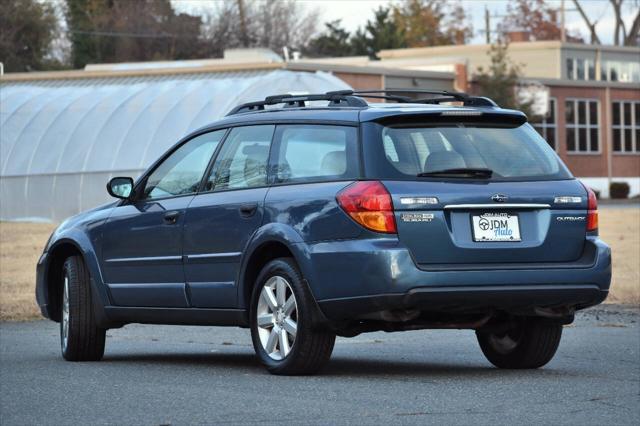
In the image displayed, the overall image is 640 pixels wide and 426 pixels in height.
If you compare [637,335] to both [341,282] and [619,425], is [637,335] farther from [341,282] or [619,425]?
[619,425]

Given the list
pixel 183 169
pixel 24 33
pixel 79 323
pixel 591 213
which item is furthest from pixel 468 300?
pixel 24 33

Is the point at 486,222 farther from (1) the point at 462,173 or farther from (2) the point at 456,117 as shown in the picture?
(2) the point at 456,117

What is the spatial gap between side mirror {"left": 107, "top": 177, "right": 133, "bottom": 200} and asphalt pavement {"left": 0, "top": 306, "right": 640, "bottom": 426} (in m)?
1.24

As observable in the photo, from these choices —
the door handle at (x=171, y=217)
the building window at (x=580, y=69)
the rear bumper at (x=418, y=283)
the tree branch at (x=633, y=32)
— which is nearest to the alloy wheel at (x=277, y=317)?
the rear bumper at (x=418, y=283)

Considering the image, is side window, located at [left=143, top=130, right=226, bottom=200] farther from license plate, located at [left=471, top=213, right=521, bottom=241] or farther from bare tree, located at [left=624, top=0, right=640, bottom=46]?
bare tree, located at [left=624, top=0, right=640, bottom=46]

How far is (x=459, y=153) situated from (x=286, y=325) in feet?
5.03

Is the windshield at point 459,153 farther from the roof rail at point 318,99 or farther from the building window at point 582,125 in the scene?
the building window at point 582,125

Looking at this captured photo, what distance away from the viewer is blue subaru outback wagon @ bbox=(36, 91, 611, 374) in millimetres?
9000

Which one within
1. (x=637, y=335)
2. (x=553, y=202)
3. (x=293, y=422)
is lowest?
(x=637, y=335)

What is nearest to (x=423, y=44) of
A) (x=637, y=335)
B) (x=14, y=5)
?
(x=14, y=5)

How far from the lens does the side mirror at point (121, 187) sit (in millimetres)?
11180

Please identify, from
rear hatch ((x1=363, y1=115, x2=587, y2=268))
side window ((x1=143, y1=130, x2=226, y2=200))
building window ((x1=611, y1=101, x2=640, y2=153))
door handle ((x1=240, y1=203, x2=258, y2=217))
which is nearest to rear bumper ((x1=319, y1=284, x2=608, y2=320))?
rear hatch ((x1=363, y1=115, x2=587, y2=268))

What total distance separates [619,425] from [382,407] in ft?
4.13

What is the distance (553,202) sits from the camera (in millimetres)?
9352
